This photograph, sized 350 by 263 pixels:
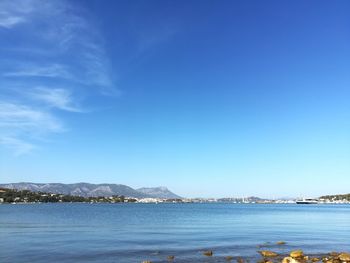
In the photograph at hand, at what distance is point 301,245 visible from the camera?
5591 centimetres

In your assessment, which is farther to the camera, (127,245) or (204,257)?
(127,245)

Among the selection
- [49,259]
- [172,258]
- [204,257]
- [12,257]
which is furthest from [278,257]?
[12,257]

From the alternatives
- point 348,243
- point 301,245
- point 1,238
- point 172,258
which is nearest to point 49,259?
point 172,258

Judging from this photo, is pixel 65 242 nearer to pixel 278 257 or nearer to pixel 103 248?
pixel 103 248

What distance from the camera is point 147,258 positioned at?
43.0m

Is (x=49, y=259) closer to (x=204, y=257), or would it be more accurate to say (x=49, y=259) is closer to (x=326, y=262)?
(x=204, y=257)

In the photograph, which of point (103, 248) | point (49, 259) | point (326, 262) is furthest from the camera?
point (103, 248)

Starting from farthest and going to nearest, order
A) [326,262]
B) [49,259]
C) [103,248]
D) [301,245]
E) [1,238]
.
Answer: [1,238] → [301,245] → [103,248] → [49,259] → [326,262]

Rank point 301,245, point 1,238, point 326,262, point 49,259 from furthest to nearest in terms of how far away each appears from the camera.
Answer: point 1,238 → point 301,245 → point 49,259 → point 326,262

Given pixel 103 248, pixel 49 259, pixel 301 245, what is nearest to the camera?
pixel 49 259

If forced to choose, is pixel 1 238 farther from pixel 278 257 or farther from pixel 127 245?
pixel 278 257

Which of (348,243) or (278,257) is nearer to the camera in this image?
(278,257)

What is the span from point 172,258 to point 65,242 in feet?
72.3

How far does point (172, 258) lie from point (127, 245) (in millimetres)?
13528
